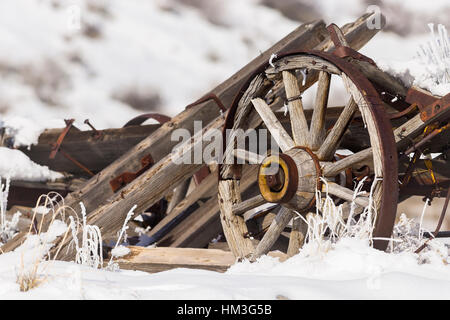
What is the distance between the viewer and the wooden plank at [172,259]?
374 centimetres

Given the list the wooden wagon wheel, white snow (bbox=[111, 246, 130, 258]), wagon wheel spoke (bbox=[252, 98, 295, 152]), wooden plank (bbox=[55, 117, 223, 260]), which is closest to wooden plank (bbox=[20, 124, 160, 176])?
wooden plank (bbox=[55, 117, 223, 260])

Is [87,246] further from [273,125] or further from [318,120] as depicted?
[318,120]

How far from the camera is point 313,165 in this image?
3.16 meters

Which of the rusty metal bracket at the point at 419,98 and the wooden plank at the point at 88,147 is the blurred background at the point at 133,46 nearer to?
the wooden plank at the point at 88,147

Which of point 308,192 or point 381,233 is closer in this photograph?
point 381,233

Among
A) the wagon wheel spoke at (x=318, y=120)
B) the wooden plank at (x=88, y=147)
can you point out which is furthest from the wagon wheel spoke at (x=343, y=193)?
the wooden plank at (x=88, y=147)

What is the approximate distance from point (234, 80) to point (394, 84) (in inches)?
64.3

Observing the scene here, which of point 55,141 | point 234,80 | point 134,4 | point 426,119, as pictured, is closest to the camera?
point 426,119

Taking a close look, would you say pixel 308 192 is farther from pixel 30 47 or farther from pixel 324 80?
pixel 30 47

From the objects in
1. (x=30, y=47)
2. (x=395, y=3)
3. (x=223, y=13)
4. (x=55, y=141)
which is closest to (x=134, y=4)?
(x=223, y=13)

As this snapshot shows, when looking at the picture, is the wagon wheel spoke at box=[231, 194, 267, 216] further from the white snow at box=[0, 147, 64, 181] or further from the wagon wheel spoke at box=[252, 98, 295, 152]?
the white snow at box=[0, 147, 64, 181]

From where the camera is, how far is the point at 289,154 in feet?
10.8

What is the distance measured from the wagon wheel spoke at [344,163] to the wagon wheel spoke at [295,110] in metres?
0.33

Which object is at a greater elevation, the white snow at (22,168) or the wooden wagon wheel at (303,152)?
the white snow at (22,168)
